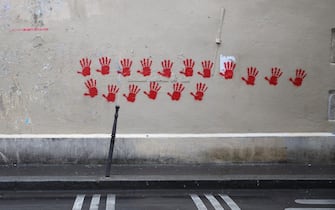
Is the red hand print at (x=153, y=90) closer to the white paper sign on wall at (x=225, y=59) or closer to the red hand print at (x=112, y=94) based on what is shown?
the red hand print at (x=112, y=94)

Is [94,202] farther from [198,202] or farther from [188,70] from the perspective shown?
[188,70]

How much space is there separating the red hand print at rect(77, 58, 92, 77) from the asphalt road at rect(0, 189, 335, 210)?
2.36 m

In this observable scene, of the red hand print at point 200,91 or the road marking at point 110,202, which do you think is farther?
the red hand print at point 200,91

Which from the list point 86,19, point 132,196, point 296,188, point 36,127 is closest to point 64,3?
point 86,19

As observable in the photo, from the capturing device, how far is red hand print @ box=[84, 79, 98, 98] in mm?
10781

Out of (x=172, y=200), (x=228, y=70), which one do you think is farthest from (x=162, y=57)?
(x=172, y=200)

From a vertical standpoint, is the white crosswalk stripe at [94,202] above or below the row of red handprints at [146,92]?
below

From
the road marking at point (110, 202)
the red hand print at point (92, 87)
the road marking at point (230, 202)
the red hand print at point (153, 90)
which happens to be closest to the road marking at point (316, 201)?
the road marking at point (230, 202)

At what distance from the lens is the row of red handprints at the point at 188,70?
10.8m

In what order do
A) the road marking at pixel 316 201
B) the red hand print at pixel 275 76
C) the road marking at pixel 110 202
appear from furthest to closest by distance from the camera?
the red hand print at pixel 275 76
the road marking at pixel 316 201
the road marking at pixel 110 202

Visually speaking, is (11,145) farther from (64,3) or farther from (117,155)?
(64,3)

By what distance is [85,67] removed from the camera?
1076cm

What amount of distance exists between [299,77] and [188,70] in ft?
6.54

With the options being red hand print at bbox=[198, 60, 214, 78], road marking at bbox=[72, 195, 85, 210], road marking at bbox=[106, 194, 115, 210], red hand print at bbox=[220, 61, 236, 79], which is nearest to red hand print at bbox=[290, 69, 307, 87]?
red hand print at bbox=[220, 61, 236, 79]
